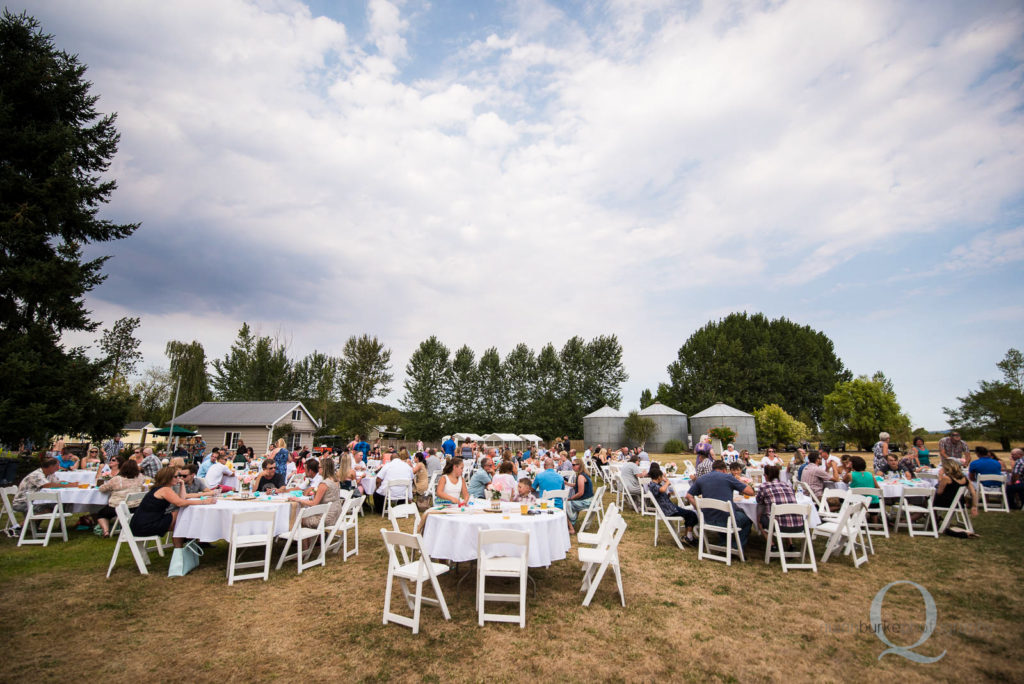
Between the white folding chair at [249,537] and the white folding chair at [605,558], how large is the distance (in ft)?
13.2

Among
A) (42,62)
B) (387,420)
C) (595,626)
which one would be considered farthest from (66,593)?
(387,420)

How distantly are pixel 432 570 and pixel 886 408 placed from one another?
125ft

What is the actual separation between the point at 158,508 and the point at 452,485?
160 inches

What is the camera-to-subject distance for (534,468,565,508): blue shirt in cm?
778

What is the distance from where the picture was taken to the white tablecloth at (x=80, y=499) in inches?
324

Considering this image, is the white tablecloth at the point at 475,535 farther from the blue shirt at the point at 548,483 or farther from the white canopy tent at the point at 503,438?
the white canopy tent at the point at 503,438

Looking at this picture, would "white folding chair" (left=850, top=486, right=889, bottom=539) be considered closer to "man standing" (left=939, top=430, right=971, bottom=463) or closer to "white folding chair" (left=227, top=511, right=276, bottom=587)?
"man standing" (left=939, top=430, right=971, bottom=463)

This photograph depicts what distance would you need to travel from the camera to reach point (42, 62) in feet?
46.0

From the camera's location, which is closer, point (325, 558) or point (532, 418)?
point (325, 558)

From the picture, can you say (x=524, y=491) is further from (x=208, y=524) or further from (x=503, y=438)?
(x=503, y=438)

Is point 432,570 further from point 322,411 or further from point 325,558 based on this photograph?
point 322,411

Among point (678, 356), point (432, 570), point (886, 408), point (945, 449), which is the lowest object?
point (432, 570)

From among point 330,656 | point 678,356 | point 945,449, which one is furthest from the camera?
point 678,356

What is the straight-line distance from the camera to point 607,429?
41.2 metres
